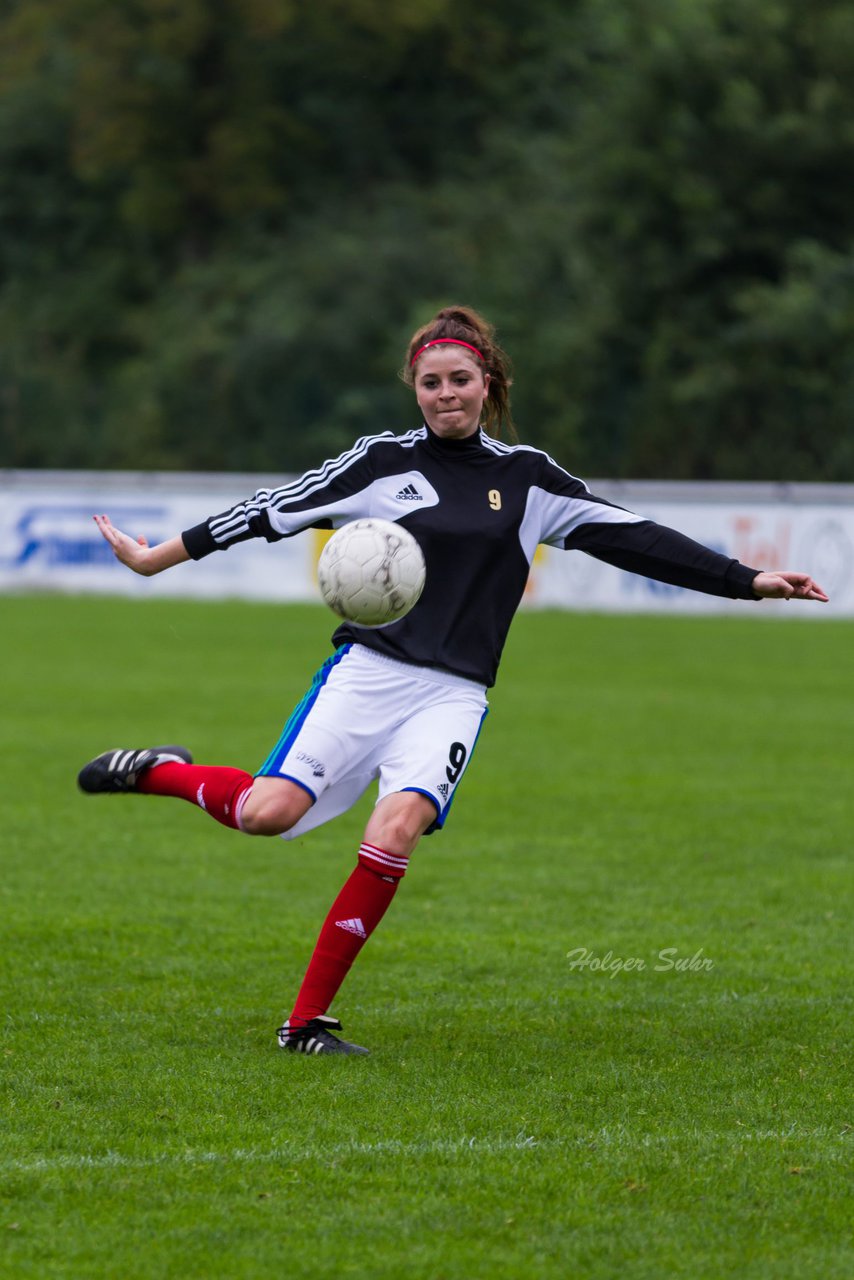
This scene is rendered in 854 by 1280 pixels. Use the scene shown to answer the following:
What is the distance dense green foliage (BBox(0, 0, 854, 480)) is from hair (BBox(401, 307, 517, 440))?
82.5 ft

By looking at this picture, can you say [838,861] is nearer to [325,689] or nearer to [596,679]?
[325,689]

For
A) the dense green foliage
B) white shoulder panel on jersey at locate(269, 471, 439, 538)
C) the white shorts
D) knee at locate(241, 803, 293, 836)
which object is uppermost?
the dense green foliage

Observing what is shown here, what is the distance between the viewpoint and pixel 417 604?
5.30 m

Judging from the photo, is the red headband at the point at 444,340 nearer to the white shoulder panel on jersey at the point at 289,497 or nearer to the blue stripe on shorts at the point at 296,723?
the white shoulder panel on jersey at the point at 289,497

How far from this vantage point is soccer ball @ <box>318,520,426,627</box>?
501 cm

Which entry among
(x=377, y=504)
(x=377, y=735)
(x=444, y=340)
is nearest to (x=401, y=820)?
(x=377, y=735)

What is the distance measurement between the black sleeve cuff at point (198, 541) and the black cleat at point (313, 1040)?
139cm

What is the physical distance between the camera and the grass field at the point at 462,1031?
12.4 ft

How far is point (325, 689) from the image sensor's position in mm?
5332

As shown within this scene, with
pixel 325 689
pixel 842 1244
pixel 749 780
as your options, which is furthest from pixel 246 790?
pixel 749 780

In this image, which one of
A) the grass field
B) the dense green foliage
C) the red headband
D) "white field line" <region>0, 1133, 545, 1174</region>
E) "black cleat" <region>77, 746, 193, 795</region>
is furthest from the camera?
the dense green foliage

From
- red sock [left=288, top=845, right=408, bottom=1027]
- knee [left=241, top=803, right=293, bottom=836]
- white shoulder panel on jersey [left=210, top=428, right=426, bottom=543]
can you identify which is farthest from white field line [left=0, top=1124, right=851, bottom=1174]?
white shoulder panel on jersey [left=210, top=428, right=426, bottom=543]

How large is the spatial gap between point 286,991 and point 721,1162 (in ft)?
7.05

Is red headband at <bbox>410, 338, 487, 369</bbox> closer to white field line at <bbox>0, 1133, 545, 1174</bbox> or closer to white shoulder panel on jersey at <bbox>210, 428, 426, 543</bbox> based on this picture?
white shoulder panel on jersey at <bbox>210, 428, 426, 543</bbox>
